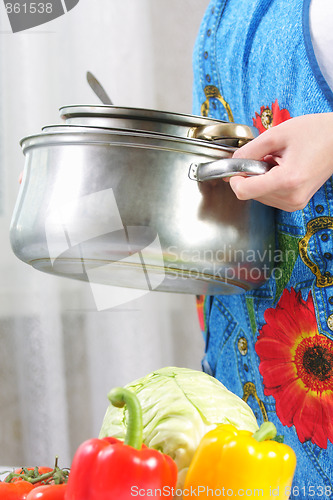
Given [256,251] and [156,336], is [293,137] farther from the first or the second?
[156,336]

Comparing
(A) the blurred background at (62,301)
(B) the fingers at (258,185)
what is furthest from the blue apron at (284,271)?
(A) the blurred background at (62,301)

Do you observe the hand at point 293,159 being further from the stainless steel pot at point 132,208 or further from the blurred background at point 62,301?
the blurred background at point 62,301

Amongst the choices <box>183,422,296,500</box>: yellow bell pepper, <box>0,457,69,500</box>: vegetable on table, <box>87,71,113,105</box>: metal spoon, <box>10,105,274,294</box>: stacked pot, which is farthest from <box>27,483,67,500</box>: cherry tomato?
<box>87,71,113,105</box>: metal spoon

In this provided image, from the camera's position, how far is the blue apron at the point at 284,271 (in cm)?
59

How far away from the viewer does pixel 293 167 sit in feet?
1.66

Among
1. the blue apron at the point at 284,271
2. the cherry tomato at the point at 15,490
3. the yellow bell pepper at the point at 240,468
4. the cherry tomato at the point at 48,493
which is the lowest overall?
the cherry tomato at the point at 15,490

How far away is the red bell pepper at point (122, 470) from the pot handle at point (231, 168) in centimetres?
22

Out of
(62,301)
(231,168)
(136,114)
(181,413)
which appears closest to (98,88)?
(136,114)

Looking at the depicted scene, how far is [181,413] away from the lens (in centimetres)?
50

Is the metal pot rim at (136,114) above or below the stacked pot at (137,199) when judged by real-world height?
above

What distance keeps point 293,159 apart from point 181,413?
0.25 m

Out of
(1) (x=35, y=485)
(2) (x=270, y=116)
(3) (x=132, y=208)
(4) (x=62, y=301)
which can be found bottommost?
(1) (x=35, y=485)

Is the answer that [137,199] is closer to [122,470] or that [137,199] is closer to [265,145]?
[265,145]

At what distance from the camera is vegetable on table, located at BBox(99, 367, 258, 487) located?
1.58 ft
